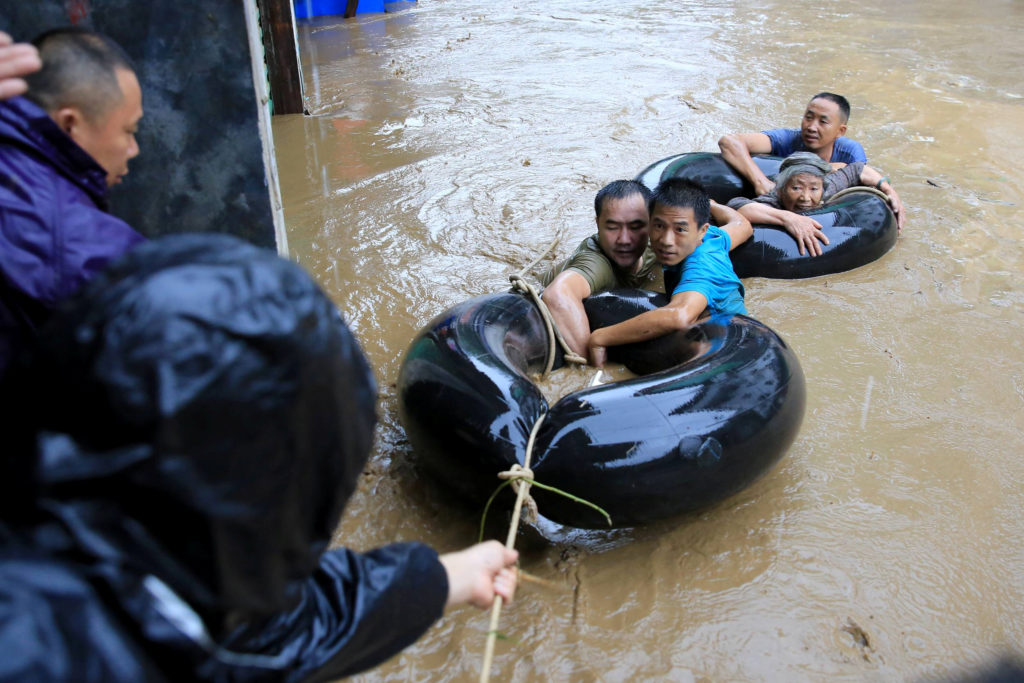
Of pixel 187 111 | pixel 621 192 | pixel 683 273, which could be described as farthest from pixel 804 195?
pixel 187 111

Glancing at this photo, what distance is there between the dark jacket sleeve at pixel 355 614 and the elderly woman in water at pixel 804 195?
12.5ft

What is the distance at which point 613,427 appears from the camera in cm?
259

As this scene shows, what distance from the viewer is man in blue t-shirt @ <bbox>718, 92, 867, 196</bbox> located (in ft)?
17.4

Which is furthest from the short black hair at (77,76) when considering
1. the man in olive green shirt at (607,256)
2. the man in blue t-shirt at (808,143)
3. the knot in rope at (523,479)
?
the man in blue t-shirt at (808,143)

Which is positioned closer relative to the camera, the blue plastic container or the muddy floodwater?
the muddy floodwater

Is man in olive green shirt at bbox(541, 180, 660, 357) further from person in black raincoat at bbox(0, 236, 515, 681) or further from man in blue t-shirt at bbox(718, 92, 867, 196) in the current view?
person in black raincoat at bbox(0, 236, 515, 681)

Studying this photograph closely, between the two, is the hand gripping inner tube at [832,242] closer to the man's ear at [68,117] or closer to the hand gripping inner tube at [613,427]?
the hand gripping inner tube at [613,427]

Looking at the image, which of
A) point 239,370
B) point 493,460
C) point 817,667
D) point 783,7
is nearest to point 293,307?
point 239,370

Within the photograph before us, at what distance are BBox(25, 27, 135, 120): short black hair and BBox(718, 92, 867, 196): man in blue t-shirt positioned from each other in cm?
413

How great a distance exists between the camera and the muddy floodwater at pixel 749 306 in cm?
238

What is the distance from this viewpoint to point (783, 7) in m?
11.7

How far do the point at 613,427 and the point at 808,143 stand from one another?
3716mm

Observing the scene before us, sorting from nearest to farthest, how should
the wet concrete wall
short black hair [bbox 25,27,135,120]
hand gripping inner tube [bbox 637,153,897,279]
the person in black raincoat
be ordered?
the person in black raincoat, short black hair [bbox 25,27,135,120], the wet concrete wall, hand gripping inner tube [bbox 637,153,897,279]

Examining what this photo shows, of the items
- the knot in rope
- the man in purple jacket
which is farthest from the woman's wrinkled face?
the man in purple jacket
